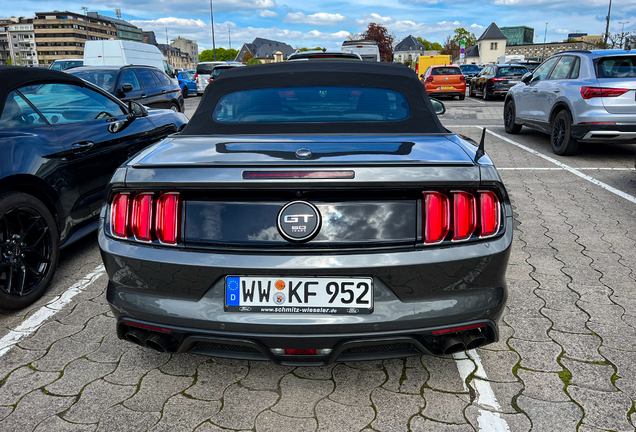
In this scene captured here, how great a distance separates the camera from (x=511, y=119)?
440 inches

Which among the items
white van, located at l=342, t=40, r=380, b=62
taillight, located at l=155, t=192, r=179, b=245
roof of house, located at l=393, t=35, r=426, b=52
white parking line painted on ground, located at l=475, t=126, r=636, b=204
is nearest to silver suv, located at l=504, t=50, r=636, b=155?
white parking line painted on ground, located at l=475, t=126, r=636, b=204

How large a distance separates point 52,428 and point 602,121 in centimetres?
789

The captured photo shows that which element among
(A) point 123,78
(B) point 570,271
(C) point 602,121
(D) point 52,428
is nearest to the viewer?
(D) point 52,428

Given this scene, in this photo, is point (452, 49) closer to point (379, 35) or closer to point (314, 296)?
point (379, 35)

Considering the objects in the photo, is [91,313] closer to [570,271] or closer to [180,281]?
[180,281]

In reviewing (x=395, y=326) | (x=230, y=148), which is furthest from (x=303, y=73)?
(x=395, y=326)

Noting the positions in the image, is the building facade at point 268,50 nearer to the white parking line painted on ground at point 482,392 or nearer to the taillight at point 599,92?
the taillight at point 599,92

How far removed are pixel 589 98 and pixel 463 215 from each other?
6.77m

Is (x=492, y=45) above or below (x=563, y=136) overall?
above

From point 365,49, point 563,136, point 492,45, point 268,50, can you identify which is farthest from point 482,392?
Answer: point 492,45

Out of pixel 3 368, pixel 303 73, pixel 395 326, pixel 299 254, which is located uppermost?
pixel 303 73

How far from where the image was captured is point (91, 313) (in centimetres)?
329

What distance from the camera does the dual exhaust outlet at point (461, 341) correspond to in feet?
6.94

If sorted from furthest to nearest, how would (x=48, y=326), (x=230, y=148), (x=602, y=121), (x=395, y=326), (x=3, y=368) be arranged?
(x=602, y=121)
(x=48, y=326)
(x=3, y=368)
(x=230, y=148)
(x=395, y=326)
